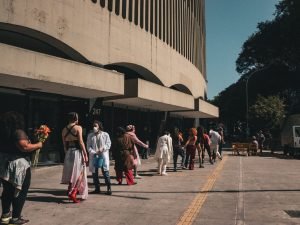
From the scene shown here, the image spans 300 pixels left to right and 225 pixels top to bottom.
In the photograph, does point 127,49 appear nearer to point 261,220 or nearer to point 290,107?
point 261,220

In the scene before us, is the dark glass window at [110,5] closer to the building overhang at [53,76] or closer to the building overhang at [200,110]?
the building overhang at [53,76]

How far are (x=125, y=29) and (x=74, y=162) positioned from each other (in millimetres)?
14695

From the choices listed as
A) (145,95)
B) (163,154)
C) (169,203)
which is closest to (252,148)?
(145,95)

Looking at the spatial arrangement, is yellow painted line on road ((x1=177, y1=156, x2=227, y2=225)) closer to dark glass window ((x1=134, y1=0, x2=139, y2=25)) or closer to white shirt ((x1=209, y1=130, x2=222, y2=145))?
white shirt ((x1=209, y1=130, x2=222, y2=145))

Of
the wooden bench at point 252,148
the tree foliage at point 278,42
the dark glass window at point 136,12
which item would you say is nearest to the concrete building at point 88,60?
the dark glass window at point 136,12

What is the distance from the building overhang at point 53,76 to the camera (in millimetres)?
12703

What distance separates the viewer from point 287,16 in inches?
2141

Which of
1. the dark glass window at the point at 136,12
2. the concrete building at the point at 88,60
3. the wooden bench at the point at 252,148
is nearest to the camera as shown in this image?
the concrete building at the point at 88,60

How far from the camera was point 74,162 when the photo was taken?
320 inches

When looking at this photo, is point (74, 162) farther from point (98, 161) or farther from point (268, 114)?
point (268, 114)

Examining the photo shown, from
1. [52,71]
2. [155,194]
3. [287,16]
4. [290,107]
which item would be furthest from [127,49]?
[290,107]

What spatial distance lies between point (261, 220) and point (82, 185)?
359 cm

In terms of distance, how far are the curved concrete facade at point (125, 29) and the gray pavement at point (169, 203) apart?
20.9 ft

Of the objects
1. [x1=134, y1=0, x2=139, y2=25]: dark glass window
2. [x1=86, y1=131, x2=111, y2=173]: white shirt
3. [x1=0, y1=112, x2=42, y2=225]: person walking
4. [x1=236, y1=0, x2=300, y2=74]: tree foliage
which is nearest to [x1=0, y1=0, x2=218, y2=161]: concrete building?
[x1=134, y1=0, x2=139, y2=25]: dark glass window
